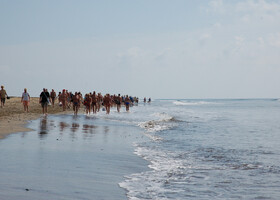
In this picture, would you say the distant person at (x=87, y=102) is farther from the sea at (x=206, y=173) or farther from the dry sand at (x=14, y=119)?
the sea at (x=206, y=173)

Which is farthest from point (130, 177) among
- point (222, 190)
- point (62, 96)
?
point (62, 96)

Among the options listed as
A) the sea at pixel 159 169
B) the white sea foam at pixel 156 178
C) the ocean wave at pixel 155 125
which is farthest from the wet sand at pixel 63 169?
the ocean wave at pixel 155 125

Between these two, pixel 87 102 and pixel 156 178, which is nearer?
pixel 156 178

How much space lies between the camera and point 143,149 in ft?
35.6

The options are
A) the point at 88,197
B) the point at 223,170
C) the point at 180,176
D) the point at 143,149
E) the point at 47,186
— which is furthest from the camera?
the point at 143,149

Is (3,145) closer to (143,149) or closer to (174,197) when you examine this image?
(143,149)

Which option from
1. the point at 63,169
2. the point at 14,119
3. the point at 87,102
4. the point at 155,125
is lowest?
the point at 155,125

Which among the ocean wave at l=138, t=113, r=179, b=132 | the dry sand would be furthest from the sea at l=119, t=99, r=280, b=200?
the ocean wave at l=138, t=113, r=179, b=132

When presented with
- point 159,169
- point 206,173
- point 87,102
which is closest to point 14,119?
point 87,102

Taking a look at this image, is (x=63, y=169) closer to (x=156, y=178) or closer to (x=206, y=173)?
(x=156, y=178)

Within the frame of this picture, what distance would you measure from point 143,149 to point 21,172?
5.15 m

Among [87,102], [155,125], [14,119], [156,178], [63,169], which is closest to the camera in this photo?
[63,169]

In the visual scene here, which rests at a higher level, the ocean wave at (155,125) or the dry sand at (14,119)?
the dry sand at (14,119)

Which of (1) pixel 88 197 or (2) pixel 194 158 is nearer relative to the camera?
(1) pixel 88 197
